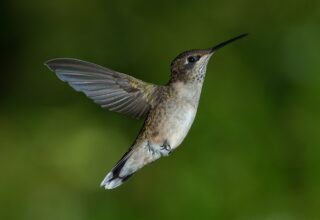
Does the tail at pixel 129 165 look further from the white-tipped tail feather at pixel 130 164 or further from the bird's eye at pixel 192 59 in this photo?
the bird's eye at pixel 192 59

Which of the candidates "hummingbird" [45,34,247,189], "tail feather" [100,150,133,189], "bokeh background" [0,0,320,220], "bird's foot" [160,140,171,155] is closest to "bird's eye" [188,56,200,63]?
"hummingbird" [45,34,247,189]

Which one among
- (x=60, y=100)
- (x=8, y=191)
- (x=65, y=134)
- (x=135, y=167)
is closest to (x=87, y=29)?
(x=60, y=100)

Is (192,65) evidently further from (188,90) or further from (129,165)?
(129,165)

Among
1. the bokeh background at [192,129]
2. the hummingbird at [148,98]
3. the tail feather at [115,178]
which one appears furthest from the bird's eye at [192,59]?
the bokeh background at [192,129]

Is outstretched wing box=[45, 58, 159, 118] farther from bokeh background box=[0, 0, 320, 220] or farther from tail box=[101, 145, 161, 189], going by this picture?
bokeh background box=[0, 0, 320, 220]

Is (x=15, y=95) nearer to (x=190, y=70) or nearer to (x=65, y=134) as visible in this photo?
(x=65, y=134)

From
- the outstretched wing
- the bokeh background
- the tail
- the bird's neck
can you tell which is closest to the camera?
the outstretched wing

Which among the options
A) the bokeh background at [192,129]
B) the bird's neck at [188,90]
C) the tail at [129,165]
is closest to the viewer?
the bird's neck at [188,90]
